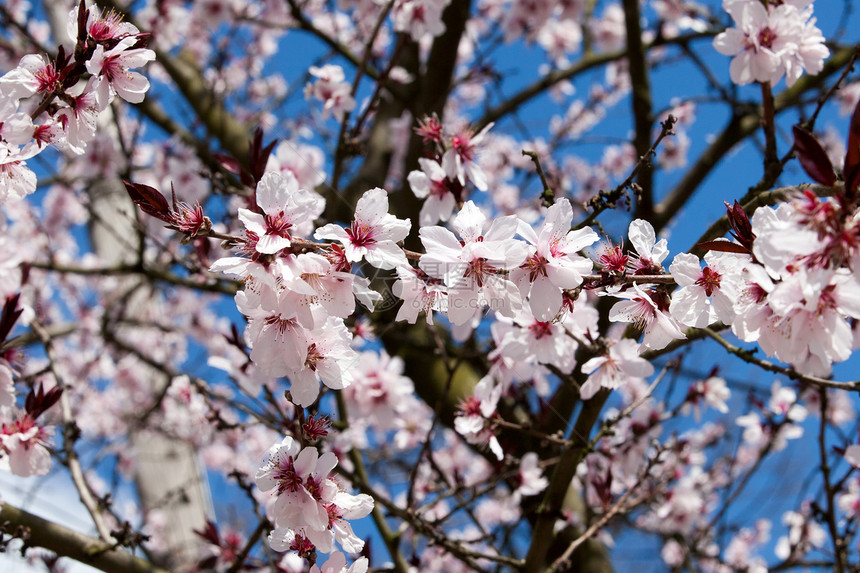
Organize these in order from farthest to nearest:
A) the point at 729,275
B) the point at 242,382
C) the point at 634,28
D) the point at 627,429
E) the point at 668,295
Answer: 1. the point at 634,28
2. the point at 627,429
3. the point at 242,382
4. the point at 668,295
5. the point at 729,275

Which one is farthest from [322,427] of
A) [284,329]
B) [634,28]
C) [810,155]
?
[634,28]

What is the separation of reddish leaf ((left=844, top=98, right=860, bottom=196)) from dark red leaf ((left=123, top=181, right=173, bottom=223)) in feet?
3.53

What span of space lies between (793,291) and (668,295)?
328mm

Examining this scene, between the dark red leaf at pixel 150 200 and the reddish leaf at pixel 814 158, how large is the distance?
103 cm

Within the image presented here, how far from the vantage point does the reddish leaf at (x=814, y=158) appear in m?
0.93

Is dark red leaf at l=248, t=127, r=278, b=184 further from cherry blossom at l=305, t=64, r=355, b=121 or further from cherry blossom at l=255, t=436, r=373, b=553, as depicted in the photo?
cherry blossom at l=305, t=64, r=355, b=121

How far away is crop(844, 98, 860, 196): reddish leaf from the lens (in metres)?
0.89

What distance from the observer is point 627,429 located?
2.64 metres

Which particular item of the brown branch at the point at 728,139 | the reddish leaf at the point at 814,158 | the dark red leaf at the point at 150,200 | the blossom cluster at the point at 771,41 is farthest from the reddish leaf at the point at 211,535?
the brown branch at the point at 728,139

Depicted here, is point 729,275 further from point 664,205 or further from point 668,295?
point 664,205

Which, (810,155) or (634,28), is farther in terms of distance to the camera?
(634,28)

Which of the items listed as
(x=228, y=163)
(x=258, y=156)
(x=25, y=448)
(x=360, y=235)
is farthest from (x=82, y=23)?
(x=25, y=448)

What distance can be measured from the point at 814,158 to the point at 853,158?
0.06 metres

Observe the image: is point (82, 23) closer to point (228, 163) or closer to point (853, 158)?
point (228, 163)
